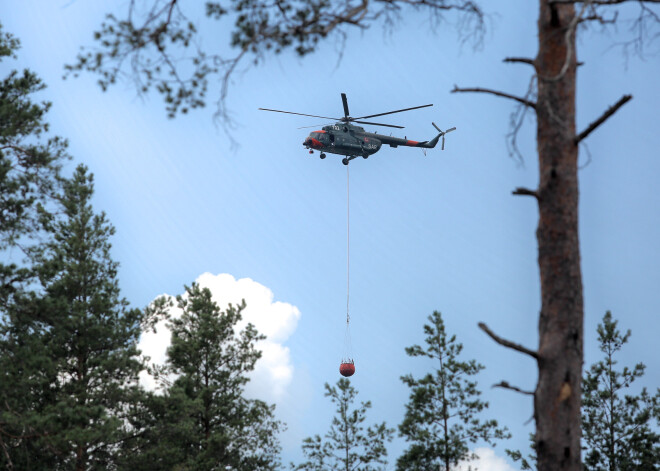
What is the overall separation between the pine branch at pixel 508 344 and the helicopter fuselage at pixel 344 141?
85.7 feet

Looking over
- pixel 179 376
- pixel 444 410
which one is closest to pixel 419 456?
pixel 444 410

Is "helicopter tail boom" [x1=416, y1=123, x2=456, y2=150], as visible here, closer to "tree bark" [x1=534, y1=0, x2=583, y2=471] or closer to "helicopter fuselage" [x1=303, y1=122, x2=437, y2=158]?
"helicopter fuselage" [x1=303, y1=122, x2=437, y2=158]

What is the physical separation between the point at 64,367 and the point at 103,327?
5.02 ft

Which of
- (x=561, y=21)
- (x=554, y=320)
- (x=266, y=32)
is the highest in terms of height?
(x=266, y=32)

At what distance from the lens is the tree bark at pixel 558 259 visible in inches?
225

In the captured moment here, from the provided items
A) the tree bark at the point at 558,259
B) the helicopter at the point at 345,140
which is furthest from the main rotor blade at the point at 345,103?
the tree bark at the point at 558,259

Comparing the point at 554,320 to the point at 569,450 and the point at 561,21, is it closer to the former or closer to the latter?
the point at 569,450

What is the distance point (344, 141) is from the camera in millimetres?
31984

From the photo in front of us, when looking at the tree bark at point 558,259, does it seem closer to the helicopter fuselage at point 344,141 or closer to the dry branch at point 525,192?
the dry branch at point 525,192

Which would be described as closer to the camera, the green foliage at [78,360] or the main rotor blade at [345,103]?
the green foliage at [78,360]

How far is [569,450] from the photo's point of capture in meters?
5.68

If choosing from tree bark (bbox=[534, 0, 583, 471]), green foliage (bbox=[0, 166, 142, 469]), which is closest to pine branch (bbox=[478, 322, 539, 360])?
tree bark (bbox=[534, 0, 583, 471])

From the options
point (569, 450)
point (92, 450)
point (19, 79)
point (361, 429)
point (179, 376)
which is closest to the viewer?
point (569, 450)

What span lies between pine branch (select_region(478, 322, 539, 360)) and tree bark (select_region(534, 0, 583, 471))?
0.06 metres
